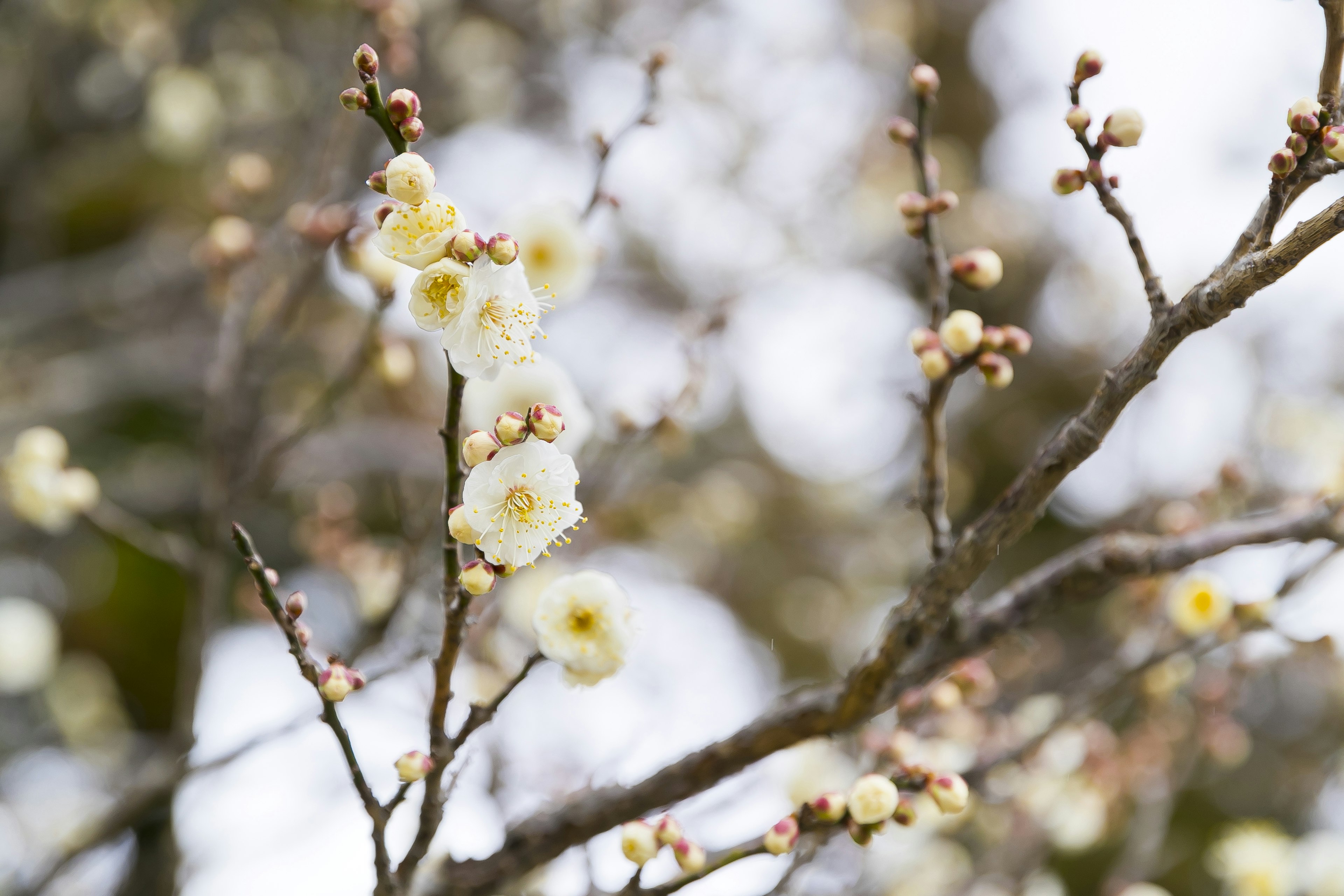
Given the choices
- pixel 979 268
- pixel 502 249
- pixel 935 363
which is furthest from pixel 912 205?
pixel 502 249

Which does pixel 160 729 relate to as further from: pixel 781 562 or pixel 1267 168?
pixel 1267 168

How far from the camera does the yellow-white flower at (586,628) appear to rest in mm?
872

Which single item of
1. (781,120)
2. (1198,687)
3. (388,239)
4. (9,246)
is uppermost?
(9,246)

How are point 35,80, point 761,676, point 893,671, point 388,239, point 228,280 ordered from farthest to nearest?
point 761,676 < point 35,80 < point 228,280 < point 893,671 < point 388,239

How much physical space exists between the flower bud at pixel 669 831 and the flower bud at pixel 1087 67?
0.93m

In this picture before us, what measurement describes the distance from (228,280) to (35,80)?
7.66 ft

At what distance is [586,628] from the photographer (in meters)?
0.90

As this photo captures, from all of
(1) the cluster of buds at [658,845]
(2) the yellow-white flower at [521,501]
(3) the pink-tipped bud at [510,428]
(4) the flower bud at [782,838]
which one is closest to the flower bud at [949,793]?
(4) the flower bud at [782,838]

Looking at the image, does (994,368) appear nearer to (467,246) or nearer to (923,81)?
(923,81)

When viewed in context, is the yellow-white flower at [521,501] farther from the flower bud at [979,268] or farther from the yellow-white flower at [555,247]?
the yellow-white flower at [555,247]

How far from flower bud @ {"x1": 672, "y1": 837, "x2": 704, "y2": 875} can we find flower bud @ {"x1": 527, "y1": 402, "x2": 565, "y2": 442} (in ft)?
1.72

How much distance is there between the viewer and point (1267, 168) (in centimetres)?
73

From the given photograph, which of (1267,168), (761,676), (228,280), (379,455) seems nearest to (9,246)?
(379,455)

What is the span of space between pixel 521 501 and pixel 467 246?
23cm
